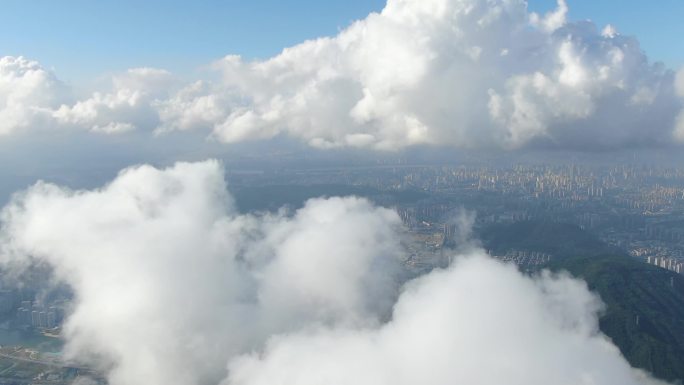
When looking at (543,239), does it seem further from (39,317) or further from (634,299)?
(39,317)

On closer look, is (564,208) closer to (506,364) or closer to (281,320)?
(281,320)

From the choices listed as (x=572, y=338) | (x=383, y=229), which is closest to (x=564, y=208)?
(x=383, y=229)

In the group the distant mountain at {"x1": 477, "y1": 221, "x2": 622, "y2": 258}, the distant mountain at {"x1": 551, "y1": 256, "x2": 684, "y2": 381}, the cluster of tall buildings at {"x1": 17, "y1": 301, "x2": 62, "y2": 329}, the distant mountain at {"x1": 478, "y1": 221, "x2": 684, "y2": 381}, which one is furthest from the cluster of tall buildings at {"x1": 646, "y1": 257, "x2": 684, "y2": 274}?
the cluster of tall buildings at {"x1": 17, "y1": 301, "x2": 62, "y2": 329}

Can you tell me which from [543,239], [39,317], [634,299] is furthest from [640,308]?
[39,317]

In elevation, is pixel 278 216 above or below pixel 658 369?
above

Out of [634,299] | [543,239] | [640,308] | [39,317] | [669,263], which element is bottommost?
[39,317]
